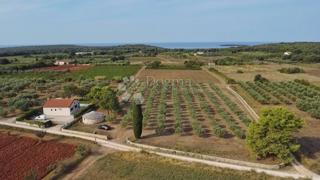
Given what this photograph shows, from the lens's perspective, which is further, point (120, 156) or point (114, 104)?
point (114, 104)

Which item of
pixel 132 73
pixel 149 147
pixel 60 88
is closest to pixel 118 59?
pixel 132 73

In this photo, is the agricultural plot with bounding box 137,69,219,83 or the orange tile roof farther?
the agricultural plot with bounding box 137,69,219,83

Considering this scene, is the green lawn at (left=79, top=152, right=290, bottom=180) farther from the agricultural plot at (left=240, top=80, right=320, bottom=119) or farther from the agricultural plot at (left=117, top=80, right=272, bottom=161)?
the agricultural plot at (left=240, top=80, right=320, bottom=119)

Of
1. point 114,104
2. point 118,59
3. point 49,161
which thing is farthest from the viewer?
point 118,59

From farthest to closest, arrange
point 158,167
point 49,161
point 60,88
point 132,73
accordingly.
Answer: point 132,73
point 60,88
point 49,161
point 158,167

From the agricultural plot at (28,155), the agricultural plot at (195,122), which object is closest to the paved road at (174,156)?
the agricultural plot at (195,122)

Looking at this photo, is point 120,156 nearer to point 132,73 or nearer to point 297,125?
point 297,125

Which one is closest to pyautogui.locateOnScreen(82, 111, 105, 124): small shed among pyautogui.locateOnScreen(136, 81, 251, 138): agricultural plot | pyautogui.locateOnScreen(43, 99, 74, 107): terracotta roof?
pyautogui.locateOnScreen(43, 99, 74, 107): terracotta roof
